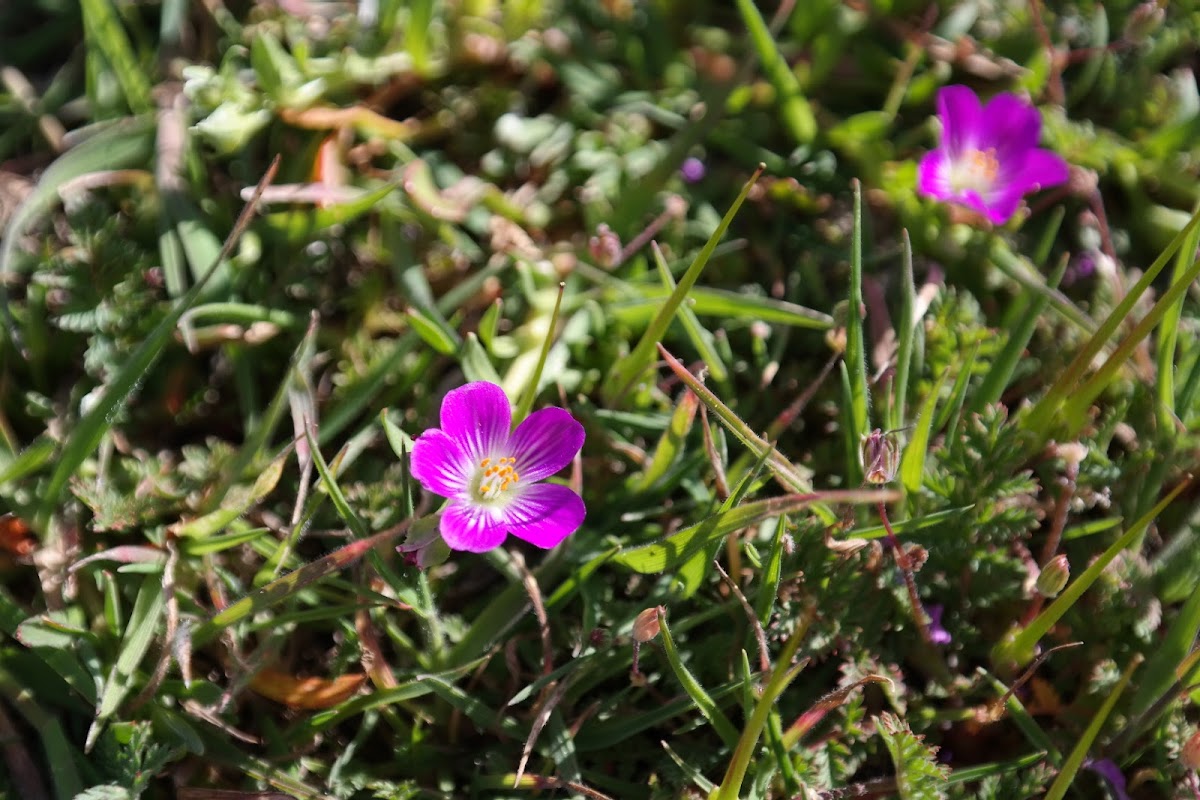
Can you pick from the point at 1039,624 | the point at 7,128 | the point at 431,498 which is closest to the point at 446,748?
the point at 431,498

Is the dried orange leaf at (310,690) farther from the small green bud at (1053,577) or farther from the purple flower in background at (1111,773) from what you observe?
the purple flower in background at (1111,773)

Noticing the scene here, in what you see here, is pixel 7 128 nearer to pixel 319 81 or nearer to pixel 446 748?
pixel 319 81

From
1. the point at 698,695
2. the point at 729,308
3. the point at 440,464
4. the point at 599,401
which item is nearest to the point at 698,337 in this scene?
the point at 729,308

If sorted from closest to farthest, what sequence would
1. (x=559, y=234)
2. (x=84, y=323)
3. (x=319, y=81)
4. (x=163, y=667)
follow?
(x=163, y=667), (x=84, y=323), (x=319, y=81), (x=559, y=234)

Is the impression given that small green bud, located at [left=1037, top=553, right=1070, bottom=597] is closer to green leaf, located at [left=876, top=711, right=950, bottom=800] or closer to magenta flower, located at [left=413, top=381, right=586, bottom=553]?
green leaf, located at [left=876, top=711, right=950, bottom=800]

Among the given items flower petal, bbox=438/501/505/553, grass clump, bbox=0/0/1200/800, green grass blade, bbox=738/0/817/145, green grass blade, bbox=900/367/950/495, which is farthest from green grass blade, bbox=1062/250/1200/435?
flower petal, bbox=438/501/505/553

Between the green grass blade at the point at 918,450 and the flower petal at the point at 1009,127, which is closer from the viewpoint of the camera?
the green grass blade at the point at 918,450

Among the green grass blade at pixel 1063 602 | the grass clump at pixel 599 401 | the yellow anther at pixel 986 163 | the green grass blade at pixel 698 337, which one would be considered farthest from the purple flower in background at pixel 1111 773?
the yellow anther at pixel 986 163
